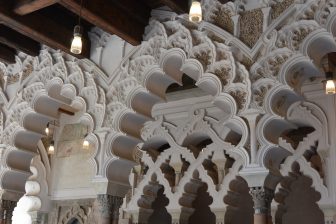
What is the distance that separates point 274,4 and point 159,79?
1.80 meters

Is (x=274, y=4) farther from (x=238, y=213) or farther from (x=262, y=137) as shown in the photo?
(x=238, y=213)

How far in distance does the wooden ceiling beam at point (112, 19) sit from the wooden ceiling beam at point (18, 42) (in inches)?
64.8

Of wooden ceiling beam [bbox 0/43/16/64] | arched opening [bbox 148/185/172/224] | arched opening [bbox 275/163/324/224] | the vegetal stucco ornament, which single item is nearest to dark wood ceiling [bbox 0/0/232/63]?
the vegetal stucco ornament

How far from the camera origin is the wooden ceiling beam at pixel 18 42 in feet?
23.6

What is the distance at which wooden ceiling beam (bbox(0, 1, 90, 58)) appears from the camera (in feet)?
20.5

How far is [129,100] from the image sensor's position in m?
6.51

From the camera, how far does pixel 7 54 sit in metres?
7.86

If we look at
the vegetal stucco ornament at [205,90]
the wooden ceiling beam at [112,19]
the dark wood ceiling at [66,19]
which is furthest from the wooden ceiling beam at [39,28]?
the wooden ceiling beam at [112,19]

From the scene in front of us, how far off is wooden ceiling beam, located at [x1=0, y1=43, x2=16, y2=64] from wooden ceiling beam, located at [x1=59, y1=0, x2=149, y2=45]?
2232 millimetres

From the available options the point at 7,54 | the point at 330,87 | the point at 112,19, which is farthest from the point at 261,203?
the point at 7,54

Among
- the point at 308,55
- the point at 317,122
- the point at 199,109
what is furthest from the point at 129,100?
the point at 199,109

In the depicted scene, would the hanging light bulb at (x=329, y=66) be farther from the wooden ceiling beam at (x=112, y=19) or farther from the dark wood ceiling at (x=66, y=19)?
the wooden ceiling beam at (x=112, y=19)

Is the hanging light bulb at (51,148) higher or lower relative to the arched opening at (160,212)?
higher

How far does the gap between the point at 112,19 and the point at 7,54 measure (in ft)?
7.93
